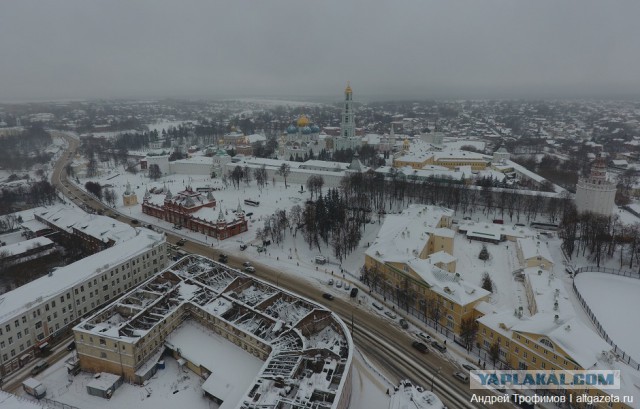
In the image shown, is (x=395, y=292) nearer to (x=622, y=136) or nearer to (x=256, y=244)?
(x=256, y=244)

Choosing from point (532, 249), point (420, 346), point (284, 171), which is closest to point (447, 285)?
point (420, 346)

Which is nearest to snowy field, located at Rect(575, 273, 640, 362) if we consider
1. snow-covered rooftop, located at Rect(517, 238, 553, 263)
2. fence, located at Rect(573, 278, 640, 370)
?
fence, located at Rect(573, 278, 640, 370)

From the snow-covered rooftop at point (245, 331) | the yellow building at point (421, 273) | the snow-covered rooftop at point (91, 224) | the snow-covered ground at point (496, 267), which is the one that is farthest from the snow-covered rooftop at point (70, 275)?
the snow-covered ground at point (496, 267)

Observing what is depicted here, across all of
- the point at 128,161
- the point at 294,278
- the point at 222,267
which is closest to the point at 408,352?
the point at 294,278

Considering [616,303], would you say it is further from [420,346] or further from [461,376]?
[420,346]

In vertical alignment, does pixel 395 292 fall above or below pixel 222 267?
below

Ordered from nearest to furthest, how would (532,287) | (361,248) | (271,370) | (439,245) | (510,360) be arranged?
(271,370) < (510,360) < (532,287) < (439,245) < (361,248)

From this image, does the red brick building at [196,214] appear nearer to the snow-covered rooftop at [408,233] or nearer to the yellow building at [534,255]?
the snow-covered rooftop at [408,233]
